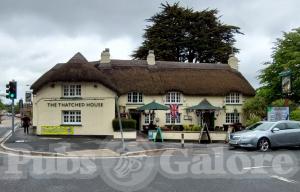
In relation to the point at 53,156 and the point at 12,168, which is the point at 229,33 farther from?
the point at 12,168

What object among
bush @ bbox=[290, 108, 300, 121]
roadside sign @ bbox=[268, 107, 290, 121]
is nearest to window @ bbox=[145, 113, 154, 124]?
bush @ bbox=[290, 108, 300, 121]

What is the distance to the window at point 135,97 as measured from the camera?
43.6 meters

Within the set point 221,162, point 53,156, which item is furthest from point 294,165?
point 53,156

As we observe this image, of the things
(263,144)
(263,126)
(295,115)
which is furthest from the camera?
(295,115)

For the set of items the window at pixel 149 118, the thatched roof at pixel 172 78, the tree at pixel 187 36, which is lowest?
the window at pixel 149 118

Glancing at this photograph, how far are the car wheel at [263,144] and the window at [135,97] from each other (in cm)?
2097

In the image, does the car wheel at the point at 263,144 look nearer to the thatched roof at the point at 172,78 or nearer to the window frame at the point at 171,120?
the thatched roof at the point at 172,78

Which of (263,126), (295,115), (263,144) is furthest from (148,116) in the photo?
(263,144)

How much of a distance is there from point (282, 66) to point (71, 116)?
19.6 metres

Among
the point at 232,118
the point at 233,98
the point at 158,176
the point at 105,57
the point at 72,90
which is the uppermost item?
the point at 105,57

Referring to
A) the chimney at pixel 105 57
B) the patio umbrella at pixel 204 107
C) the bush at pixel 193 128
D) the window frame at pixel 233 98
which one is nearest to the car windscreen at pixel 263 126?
the bush at pixel 193 128

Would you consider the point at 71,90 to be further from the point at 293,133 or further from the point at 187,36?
the point at 187,36

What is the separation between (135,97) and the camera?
1721 inches

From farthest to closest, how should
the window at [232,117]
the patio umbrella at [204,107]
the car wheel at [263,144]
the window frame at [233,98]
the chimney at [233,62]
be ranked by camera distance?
the chimney at [233,62] < the window at [232,117] < the window frame at [233,98] < the patio umbrella at [204,107] < the car wheel at [263,144]
